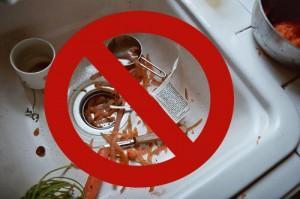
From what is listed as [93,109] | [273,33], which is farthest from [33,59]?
[273,33]

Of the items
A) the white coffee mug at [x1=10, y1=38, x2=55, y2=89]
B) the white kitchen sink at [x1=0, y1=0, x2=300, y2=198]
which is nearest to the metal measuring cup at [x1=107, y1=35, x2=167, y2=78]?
the white kitchen sink at [x1=0, y1=0, x2=300, y2=198]

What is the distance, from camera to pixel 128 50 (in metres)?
0.72

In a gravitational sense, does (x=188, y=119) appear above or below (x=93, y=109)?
below

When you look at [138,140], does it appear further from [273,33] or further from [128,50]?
[273,33]

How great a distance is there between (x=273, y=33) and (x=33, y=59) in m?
0.46

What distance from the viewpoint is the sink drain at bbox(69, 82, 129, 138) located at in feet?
2.22

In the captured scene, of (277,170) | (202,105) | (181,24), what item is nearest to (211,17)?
(181,24)

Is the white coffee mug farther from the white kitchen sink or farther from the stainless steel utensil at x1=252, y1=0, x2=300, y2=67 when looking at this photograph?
the stainless steel utensil at x1=252, y1=0, x2=300, y2=67

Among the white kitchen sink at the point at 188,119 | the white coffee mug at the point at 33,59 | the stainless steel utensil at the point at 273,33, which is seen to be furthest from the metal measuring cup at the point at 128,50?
the stainless steel utensil at the point at 273,33

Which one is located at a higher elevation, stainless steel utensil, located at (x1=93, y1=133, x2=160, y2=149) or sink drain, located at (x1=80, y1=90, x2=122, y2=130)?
sink drain, located at (x1=80, y1=90, x2=122, y2=130)

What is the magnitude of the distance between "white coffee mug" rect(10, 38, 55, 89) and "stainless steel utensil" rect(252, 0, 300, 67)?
38 centimetres

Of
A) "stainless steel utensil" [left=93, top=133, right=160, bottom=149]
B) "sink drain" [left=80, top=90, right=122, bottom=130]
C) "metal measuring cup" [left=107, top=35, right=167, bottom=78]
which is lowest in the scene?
"stainless steel utensil" [left=93, top=133, right=160, bottom=149]

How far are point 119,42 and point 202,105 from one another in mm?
229

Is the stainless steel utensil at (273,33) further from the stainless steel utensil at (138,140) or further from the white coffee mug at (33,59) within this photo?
the white coffee mug at (33,59)
